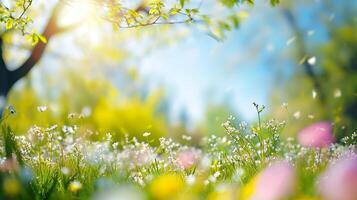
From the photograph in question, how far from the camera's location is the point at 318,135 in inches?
231

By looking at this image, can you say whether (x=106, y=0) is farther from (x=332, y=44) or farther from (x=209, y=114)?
(x=209, y=114)

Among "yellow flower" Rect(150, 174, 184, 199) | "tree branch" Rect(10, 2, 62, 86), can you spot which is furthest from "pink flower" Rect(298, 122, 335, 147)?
"tree branch" Rect(10, 2, 62, 86)

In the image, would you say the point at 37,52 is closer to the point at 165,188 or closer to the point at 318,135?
the point at 318,135

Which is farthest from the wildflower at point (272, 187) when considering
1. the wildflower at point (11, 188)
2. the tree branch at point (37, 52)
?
the tree branch at point (37, 52)

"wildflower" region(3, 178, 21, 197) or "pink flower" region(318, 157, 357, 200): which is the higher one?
"wildflower" region(3, 178, 21, 197)

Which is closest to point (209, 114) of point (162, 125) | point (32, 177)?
point (162, 125)

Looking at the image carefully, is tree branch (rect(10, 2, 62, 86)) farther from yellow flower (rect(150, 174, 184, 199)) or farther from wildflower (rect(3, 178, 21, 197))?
yellow flower (rect(150, 174, 184, 199))

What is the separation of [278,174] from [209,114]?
1025 cm

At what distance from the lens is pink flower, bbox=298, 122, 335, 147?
544cm

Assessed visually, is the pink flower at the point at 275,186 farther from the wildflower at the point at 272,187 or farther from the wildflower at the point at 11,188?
the wildflower at the point at 11,188

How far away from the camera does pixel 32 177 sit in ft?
11.8

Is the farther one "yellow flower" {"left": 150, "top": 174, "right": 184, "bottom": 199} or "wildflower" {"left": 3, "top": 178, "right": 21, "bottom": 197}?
"wildflower" {"left": 3, "top": 178, "right": 21, "bottom": 197}

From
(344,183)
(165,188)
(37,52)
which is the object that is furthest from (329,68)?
(165,188)

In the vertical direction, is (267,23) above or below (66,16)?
below
